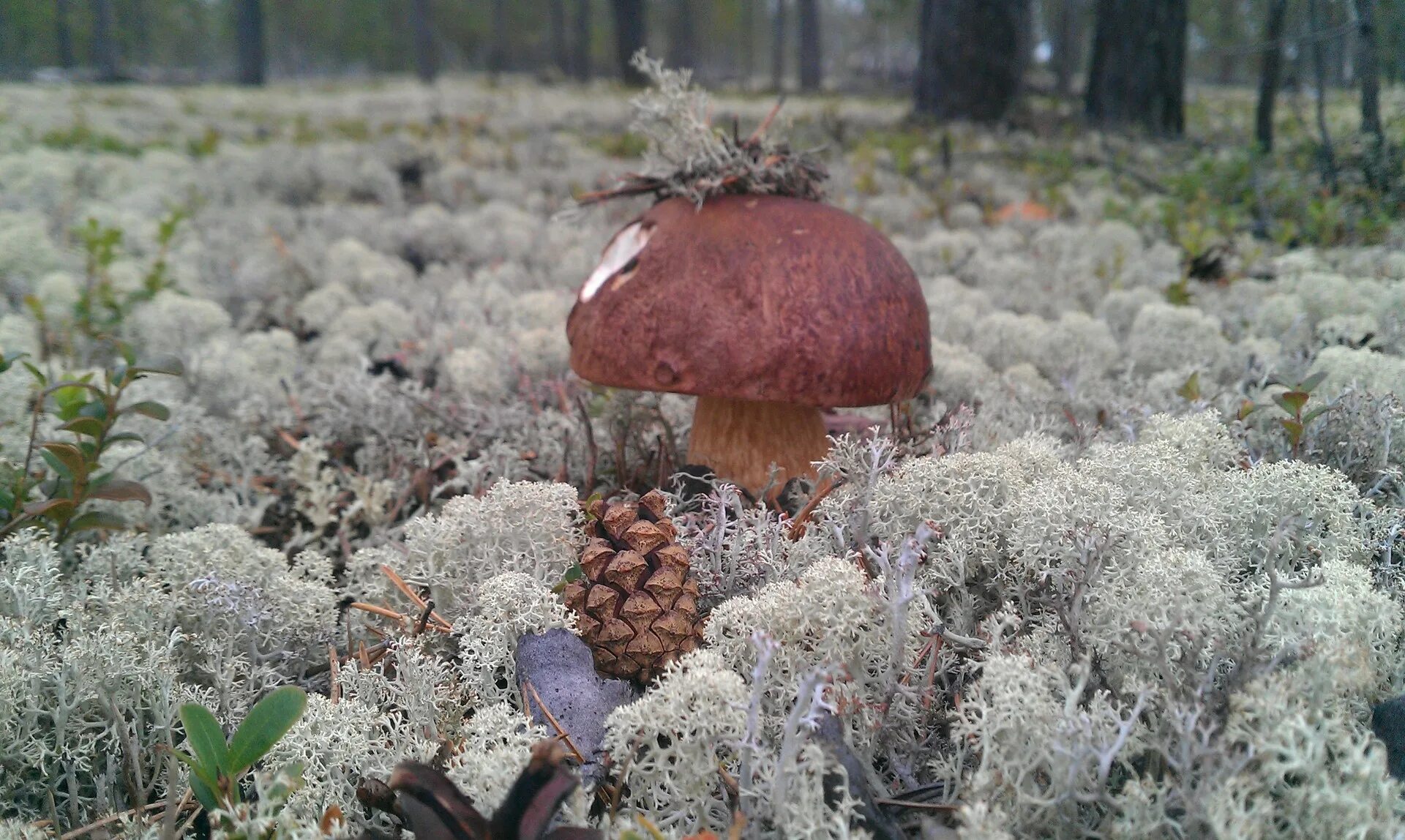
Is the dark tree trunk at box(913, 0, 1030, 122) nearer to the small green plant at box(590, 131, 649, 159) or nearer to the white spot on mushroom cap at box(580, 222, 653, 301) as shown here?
the small green plant at box(590, 131, 649, 159)

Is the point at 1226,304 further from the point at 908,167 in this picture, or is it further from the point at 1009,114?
the point at 1009,114

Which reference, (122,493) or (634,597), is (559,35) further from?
(634,597)

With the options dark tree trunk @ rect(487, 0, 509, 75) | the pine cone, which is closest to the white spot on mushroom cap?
the pine cone

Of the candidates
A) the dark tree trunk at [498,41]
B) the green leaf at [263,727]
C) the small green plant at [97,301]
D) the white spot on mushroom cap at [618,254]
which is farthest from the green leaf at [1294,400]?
the dark tree trunk at [498,41]

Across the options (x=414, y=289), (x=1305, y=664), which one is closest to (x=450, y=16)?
(x=414, y=289)

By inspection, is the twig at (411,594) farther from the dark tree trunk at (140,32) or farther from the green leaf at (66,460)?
the dark tree trunk at (140,32)
